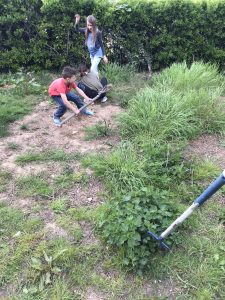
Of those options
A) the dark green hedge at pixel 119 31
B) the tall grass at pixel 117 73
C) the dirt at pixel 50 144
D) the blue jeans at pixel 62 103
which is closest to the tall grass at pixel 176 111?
the dirt at pixel 50 144

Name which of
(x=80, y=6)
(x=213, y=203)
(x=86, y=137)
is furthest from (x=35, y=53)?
(x=213, y=203)

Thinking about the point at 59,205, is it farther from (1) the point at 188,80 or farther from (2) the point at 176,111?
(1) the point at 188,80

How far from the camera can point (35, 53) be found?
23.3ft

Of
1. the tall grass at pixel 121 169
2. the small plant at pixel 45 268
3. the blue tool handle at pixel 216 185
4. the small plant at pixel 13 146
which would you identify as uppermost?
the blue tool handle at pixel 216 185

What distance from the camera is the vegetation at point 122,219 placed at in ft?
9.69

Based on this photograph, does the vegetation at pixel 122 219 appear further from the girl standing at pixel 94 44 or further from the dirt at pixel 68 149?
the girl standing at pixel 94 44

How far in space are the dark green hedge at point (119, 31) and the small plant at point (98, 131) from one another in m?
2.74

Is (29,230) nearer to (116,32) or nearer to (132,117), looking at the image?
(132,117)

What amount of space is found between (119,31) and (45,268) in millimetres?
5495

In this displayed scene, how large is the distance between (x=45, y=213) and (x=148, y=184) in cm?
117

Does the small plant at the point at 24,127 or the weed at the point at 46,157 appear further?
the small plant at the point at 24,127

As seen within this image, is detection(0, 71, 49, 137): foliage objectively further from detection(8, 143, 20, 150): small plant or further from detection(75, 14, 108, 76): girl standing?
detection(75, 14, 108, 76): girl standing

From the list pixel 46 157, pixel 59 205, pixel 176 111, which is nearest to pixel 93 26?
pixel 176 111

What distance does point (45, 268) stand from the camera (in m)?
3.00
